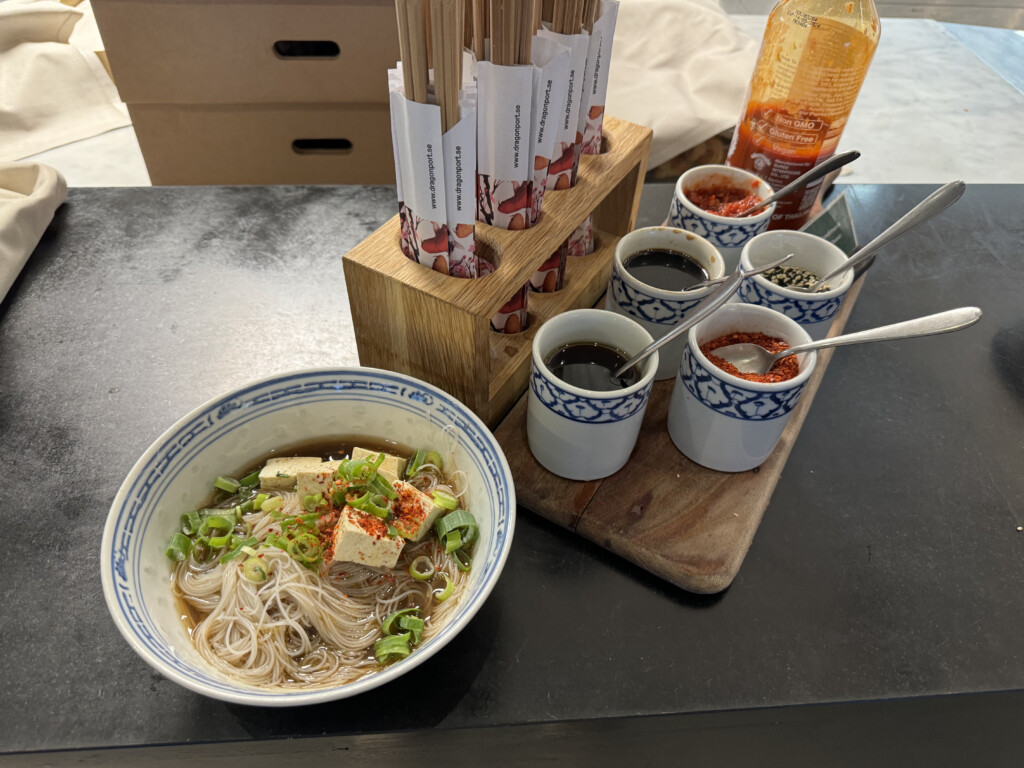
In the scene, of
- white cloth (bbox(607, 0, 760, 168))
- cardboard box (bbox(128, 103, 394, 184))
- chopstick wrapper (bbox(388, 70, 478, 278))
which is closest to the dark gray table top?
chopstick wrapper (bbox(388, 70, 478, 278))

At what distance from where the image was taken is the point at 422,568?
34.3 inches

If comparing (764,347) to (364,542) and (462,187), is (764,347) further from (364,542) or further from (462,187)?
(364,542)

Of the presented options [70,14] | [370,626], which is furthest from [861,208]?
[70,14]

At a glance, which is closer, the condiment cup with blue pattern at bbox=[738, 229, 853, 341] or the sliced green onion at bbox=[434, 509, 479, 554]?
the sliced green onion at bbox=[434, 509, 479, 554]

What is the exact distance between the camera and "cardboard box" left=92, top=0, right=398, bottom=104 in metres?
1.66

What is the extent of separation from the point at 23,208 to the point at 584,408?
1.13 metres

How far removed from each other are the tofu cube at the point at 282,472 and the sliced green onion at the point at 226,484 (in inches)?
1.2

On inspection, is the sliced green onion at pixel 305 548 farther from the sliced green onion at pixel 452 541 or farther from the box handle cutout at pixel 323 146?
the box handle cutout at pixel 323 146

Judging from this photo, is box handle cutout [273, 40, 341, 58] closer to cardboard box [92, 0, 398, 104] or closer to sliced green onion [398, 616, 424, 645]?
cardboard box [92, 0, 398, 104]

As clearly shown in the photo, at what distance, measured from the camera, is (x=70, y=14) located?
2.30m

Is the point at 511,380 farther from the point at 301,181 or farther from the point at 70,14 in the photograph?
the point at 70,14

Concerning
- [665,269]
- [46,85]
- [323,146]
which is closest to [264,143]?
[323,146]

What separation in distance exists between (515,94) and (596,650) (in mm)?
665

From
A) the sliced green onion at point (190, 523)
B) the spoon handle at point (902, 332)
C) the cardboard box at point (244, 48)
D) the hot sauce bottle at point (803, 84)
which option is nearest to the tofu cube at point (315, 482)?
the sliced green onion at point (190, 523)
